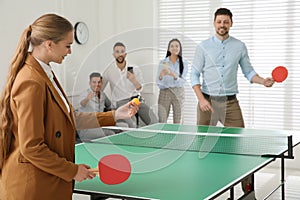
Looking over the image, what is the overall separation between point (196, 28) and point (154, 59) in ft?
2.38

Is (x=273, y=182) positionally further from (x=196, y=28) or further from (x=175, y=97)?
(x=196, y=28)

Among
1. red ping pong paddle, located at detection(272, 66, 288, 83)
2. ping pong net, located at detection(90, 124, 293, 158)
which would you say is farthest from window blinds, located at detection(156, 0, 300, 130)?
ping pong net, located at detection(90, 124, 293, 158)

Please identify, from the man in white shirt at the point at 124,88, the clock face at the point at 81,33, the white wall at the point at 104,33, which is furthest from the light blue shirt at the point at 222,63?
the clock face at the point at 81,33

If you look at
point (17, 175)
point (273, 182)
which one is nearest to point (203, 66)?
point (273, 182)

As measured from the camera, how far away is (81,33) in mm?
6801

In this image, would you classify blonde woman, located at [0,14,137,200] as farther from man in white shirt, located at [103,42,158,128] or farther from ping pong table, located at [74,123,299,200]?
man in white shirt, located at [103,42,158,128]

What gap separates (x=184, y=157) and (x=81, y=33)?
13.4ft

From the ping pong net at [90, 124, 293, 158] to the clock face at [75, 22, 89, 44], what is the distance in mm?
3092

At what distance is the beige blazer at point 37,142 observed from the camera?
202 centimetres

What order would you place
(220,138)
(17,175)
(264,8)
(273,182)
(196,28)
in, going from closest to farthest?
(17,175) → (220,138) → (273,182) → (264,8) → (196,28)

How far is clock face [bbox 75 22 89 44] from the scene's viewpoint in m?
6.71

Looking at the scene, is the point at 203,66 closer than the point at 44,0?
Result: Yes

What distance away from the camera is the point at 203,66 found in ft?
16.3

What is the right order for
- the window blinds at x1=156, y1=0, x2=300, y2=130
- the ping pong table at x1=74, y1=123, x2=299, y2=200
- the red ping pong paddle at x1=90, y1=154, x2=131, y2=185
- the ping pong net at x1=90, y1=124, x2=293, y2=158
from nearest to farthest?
the red ping pong paddle at x1=90, y1=154, x2=131, y2=185
the ping pong table at x1=74, y1=123, x2=299, y2=200
the ping pong net at x1=90, y1=124, x2=293, y2=158
the window blinds at x1=156, y1=0, x2=300, y2=130
